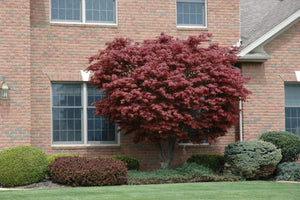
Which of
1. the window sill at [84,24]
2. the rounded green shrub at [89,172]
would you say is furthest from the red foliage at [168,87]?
the window sill at [84,24]

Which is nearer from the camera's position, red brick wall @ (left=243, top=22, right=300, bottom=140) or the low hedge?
→ the low hedge

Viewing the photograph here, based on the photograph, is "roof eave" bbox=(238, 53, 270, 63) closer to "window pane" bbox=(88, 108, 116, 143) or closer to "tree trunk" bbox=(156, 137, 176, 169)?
"tree trunk" bbox=(156, 137, 176, 169)

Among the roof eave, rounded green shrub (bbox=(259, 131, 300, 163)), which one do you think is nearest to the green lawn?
rounded green shrub (bbox=(259, 131, 300, 163))

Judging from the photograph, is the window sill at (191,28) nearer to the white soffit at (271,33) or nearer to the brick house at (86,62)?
the brick house at (86,62)

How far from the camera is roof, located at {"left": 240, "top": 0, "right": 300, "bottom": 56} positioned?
16844 mm

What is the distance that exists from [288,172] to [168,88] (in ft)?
15.2

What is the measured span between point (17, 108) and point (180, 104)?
198 inches

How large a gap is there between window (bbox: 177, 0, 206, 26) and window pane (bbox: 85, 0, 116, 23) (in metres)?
2.33

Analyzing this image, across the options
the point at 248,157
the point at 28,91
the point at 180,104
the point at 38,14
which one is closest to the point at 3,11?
the point at 38,14

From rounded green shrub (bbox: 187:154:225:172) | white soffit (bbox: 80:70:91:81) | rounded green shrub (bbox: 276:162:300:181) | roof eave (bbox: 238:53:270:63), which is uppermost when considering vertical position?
roof eave (bbox: 238:53:270:63)

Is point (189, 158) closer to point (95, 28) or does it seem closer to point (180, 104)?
point (180, 104)

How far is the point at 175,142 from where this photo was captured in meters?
16.1

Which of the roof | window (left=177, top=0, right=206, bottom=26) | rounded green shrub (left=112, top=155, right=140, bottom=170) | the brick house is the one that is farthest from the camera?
window (left=177, top=0, right=206, bottom=26)

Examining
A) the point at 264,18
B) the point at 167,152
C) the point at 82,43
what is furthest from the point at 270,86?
the point at 82,43
